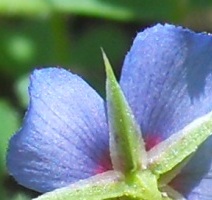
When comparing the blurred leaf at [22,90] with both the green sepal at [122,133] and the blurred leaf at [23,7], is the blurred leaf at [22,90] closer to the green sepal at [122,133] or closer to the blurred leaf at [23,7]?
the blurred leaf at [23,7]

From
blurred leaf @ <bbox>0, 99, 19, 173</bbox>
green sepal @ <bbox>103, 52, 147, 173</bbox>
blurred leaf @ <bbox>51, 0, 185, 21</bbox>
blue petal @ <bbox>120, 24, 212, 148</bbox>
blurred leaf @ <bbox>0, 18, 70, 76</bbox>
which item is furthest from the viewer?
blurred leaf @ <bbox>0, 18, 70, 76</bbox>

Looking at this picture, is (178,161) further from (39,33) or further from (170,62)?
(39,33)

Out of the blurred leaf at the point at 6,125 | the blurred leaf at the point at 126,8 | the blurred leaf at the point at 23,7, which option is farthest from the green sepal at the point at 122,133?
the blurred leaf at the point at 23,7

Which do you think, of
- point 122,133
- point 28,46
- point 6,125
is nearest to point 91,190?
point 122,133

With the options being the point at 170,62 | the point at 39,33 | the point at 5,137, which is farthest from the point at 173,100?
the point at 39,33

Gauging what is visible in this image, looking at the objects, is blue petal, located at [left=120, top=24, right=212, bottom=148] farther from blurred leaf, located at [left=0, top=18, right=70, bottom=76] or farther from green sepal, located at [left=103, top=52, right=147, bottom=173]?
blurred leaf, located at [left=0, top=18, right=70, bottom=76]

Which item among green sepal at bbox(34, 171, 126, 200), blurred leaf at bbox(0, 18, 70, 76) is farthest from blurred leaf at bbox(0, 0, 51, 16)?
green sepal at bbox(34, 171, 126, 200)

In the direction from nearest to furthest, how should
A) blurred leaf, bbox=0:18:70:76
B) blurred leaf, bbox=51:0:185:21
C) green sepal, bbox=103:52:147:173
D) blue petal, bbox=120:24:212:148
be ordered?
green sepal, bbox=103:52:147:173
blue petal, bbox=120:24:212:148
blurred leaf, bbox=51:0:185:21
blurred leaf, bbox=0:18:70:76
